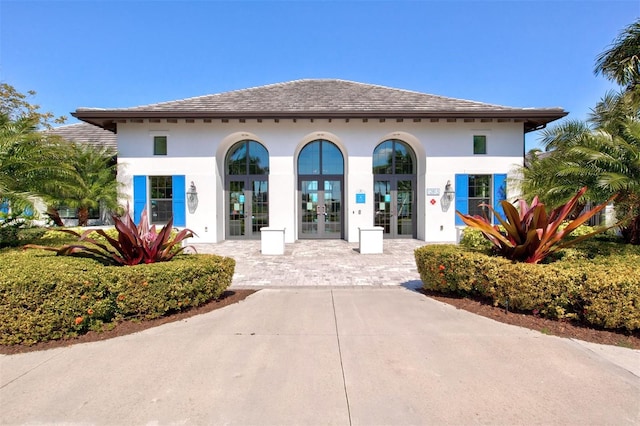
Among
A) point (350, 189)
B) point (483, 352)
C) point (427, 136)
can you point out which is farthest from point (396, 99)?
point (483, 352)

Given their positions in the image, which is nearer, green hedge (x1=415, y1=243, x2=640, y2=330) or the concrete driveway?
the concrete driveway

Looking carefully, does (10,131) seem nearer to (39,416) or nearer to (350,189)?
(39,416)

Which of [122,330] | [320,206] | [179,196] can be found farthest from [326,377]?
[179,196]

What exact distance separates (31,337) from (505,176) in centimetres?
1528

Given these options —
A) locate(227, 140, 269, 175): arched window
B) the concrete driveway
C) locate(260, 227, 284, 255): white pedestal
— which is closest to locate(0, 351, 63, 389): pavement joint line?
the concrete driveway

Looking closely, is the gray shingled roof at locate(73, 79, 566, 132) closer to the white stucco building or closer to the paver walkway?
the white stucco building

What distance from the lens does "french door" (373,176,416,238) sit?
1341 centimetres

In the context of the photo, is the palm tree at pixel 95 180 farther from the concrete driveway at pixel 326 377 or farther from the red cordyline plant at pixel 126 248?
the concrete driveway at pixel 326 377

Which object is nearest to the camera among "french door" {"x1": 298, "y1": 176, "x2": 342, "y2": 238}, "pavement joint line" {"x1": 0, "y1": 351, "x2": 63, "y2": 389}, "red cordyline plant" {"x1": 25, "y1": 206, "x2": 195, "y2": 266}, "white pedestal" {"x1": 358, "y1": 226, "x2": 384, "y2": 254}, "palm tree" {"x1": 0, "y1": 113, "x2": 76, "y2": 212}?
"pavement joint line" {"x1": 0, "y1": 351, "x2": 63, "y2": 389}

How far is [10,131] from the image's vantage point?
5.93 meters

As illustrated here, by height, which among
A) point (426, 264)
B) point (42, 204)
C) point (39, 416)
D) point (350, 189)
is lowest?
point (39, 416)

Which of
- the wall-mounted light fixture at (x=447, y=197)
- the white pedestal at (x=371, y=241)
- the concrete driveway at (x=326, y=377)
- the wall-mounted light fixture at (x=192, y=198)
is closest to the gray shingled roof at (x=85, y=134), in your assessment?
the wall-mounted light fixture at (x=192, y=198)

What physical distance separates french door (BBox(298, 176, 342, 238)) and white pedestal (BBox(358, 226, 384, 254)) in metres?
3.52

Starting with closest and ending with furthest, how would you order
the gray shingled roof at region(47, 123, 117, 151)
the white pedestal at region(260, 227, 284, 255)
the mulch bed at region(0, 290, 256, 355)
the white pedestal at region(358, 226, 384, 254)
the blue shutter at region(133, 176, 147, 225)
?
the mulch bed at region(0, 290, 256, 355) → the white pedestal at region(260, 227, 284, 255) → the white pedestal at region(358, 226, 384, 254) → the blue shutter at region(133, 176, 147, 225) → the gray shingled roof at region(47, 123, 117, 151)
